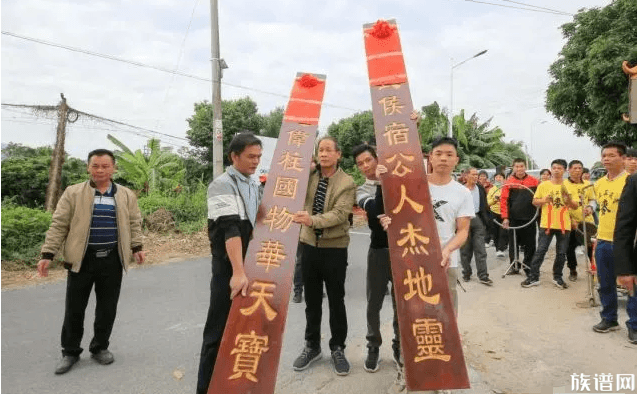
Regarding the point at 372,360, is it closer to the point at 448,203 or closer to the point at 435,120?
the point at 448,203

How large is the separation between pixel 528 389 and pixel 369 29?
9.54 ft

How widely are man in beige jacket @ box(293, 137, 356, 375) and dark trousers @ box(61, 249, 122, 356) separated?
1523mm

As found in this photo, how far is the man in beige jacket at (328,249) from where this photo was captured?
2.97 metres

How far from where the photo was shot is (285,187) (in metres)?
2.91

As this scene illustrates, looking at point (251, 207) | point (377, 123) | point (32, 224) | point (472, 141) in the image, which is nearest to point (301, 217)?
point (251, 207)

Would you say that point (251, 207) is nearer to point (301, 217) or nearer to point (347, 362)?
point (301, 217)

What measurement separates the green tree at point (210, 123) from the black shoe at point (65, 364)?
54.7ft

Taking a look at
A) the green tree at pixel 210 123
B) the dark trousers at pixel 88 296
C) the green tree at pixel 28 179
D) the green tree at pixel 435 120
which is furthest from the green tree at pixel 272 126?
the dark trousers at pixel 88 296

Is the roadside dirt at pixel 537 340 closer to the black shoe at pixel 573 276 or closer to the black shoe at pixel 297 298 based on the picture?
the black shoe at pixel 573 276

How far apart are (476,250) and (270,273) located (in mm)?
3950

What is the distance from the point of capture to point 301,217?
107 inches

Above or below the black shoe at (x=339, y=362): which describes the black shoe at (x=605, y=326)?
above

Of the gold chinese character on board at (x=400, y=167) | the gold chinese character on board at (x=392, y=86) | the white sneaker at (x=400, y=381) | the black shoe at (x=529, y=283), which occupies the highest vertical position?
the gold chinese character on board at (x=392, y=86)

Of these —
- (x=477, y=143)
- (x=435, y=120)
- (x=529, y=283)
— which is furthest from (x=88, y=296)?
(x=477, y=143)
